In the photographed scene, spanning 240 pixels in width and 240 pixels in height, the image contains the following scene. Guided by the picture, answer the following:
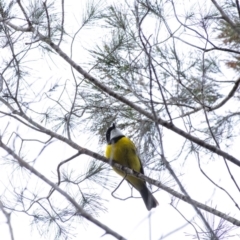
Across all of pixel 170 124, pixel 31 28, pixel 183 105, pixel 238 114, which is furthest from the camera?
pixel 238 114

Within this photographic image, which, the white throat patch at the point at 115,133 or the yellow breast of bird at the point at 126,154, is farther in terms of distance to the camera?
the yellow breast of bird at the point at 126,154

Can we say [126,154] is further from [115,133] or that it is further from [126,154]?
[115,133]

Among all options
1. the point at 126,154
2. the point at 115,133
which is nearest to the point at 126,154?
the point at 126,154

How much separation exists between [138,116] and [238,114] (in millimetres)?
489

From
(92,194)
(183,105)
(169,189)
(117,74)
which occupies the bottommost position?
(169,189)

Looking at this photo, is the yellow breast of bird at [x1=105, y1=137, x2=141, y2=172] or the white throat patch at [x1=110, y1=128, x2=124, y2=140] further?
the yellow breast of bird at [x1=105, y1=137, x2=141, y2=172]

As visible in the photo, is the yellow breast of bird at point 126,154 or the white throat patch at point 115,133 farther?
the yellow breast of bird at point 126,154

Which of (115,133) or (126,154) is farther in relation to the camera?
(126,154)

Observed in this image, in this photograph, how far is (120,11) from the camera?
2875mm

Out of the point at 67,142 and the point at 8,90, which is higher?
the point at 8,90

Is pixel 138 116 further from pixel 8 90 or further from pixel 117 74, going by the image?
pixel 8 90

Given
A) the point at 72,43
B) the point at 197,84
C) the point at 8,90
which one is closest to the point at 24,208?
the point at 8,90

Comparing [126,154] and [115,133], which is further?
[126,154]

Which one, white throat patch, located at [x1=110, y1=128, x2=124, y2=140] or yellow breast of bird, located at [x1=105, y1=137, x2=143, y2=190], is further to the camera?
yellow breast of bird, located at [x1=105, y1=137, x2=143, y2=190]
